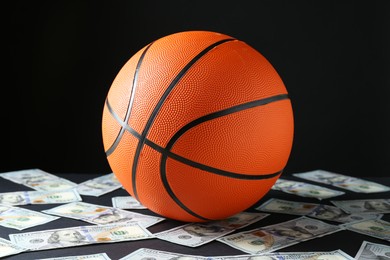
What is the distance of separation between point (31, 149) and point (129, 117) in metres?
2.12

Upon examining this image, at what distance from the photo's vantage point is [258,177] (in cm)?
222

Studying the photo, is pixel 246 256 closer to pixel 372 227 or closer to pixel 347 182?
pixel 372 227

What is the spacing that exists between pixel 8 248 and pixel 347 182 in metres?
2.00

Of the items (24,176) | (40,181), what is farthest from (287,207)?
(24,176)

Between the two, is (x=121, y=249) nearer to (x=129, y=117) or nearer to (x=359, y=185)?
(x=129, y=117)

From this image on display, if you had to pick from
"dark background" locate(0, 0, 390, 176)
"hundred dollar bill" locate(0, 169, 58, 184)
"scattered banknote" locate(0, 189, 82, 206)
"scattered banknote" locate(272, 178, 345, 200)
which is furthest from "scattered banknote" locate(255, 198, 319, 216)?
"dark background" locate(0, 0, 390, 176)

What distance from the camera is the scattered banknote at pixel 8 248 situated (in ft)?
6.53

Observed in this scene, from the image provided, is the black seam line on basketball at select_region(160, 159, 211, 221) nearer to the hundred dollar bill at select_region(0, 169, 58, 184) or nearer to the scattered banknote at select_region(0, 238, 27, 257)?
the scattered banknote at select_region(0, 238, 27, 257)

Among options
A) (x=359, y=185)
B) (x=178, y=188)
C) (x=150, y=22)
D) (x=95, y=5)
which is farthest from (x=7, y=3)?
(x=359, y=185)

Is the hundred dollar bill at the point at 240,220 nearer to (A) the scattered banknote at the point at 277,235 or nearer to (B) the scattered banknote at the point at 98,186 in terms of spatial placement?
(A) the scattered banknote at the point at 277,235

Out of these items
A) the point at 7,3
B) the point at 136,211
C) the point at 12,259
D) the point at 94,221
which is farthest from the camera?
the point at 7,3

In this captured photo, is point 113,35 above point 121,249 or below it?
above

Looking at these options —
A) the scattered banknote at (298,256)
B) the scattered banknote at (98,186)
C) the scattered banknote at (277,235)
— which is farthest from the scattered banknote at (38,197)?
the scattered banknote at (298,256)

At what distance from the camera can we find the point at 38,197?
279 centimetres
